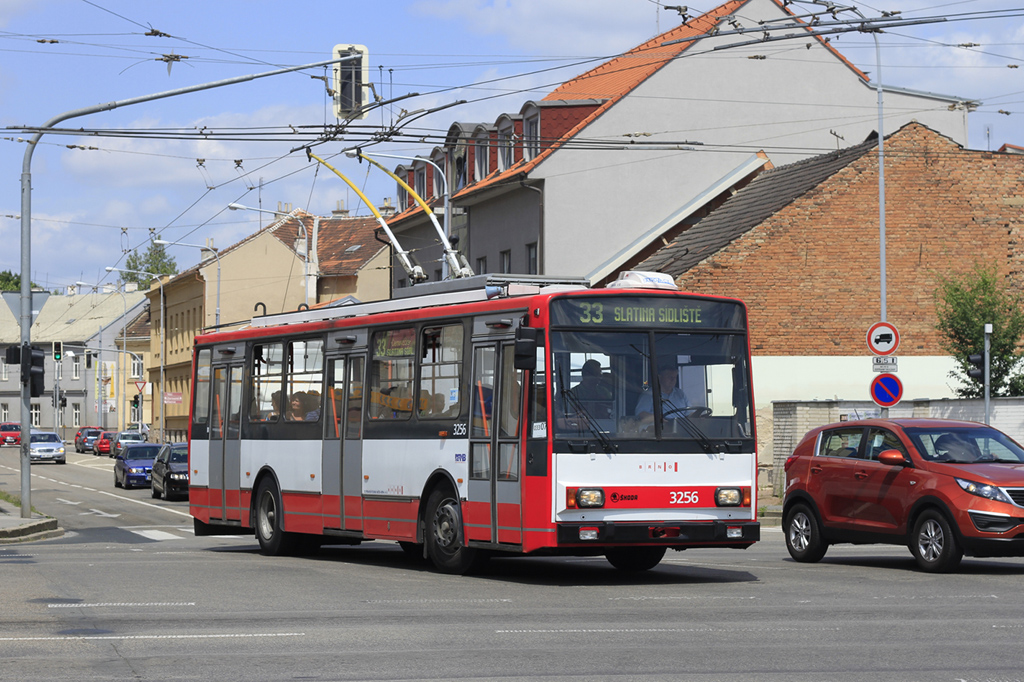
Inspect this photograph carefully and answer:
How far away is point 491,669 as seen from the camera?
28.7 feet

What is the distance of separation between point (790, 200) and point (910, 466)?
20.6m

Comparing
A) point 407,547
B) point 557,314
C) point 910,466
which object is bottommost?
point 407,547

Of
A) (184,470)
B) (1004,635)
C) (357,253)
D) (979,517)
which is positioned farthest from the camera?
(357,253)

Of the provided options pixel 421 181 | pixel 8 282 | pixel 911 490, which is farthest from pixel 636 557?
pixel 8 282

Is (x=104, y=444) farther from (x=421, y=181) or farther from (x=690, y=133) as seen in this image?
(x=690, y=133)

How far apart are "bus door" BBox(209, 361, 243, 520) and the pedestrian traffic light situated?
7.73 meters

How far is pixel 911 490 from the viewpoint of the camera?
15.9 metres

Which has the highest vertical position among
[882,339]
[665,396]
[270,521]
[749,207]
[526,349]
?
[749,207]

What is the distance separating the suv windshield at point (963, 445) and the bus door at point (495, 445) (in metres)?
4.77

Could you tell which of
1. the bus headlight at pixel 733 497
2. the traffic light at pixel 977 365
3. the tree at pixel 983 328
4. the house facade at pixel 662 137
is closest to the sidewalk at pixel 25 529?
the bus headlight at pixel 733 497

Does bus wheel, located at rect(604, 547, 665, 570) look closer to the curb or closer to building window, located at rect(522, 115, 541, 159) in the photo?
the curb

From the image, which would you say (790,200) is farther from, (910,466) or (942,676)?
(942,676)

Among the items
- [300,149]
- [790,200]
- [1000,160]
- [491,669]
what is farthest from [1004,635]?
[1000,160]

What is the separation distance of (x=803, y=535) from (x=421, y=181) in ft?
131
